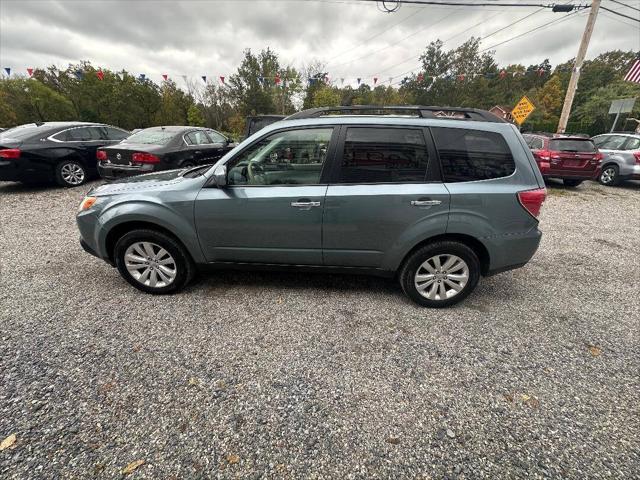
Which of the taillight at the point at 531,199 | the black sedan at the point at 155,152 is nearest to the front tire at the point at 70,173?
the black sedan at the point at 155,152

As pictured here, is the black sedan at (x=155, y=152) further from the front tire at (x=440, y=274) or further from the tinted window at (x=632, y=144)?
the tinted window at (x=632, y=144)

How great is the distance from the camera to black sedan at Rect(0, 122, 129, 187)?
587cm

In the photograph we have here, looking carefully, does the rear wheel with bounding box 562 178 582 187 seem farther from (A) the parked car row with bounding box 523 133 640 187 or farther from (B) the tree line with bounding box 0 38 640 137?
(B) the tree line with bounding box 0 38 640 137

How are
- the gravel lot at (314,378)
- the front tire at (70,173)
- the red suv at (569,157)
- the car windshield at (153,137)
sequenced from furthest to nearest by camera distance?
1. the red suv at (569,157)
2. the front tire at (70,173)
3. the car windshield at (153,137)
4. the gravel lot at (314,378)

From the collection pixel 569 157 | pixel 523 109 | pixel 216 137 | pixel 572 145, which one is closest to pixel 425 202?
pixel 216 137

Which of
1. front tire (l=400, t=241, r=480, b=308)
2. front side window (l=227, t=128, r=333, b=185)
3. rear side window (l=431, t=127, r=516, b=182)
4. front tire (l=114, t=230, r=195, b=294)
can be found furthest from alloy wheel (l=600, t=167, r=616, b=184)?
front tire (l=114, t=230, r=195, b=294)

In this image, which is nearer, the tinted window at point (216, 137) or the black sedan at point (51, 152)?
the black sedan at point (51, 152)

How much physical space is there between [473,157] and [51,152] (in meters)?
8.19

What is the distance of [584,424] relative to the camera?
1.78 m

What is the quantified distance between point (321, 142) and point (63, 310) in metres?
2.89

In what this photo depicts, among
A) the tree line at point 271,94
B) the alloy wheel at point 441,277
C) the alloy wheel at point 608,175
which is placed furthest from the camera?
the tree line at point 271,94

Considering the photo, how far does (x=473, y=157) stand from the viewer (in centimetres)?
253

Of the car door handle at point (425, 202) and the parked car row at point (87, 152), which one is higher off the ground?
the parked car row at point (87, 152)

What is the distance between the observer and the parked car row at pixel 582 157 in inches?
307
